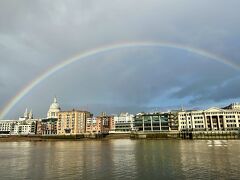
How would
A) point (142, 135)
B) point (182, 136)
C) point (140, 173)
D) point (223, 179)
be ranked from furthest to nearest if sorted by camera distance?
point (142, 135), point (182, 136), point (140, 173), point (223, 179)

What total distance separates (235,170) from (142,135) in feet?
494

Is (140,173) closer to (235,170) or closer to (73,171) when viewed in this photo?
(73,171)

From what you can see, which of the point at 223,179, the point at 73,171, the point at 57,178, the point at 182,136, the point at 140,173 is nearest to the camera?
the point at 223,179

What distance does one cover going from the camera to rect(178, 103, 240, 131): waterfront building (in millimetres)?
184125

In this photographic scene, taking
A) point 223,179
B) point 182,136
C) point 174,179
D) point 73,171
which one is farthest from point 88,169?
point 182,136

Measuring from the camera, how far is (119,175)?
1441 inches

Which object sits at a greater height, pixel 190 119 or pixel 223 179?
pixel 190 119

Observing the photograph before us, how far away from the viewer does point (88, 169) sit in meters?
41.9

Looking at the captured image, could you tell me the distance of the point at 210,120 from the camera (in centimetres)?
18775

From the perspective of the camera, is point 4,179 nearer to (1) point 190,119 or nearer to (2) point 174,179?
(2) point 174,179

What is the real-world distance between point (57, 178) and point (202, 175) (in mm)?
19813

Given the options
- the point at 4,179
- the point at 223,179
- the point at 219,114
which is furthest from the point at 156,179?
the point at 219,114

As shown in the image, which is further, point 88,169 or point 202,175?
point 88,169

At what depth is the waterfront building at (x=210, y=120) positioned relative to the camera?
184125 mm
